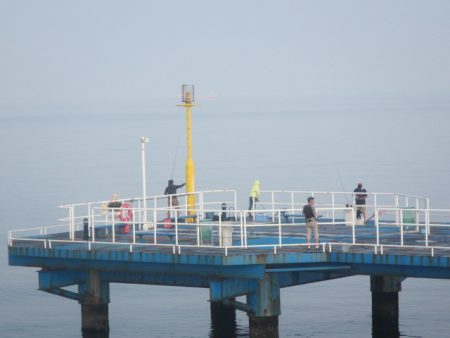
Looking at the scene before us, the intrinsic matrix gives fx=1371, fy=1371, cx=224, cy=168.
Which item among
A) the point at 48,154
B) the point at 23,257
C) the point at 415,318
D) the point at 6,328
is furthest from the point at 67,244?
the point at 48,154

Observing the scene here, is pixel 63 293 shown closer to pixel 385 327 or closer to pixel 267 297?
pixel 267 297

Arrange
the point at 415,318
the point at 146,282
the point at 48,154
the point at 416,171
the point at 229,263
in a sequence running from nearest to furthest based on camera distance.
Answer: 1. the point at 229,263
2. the point at 146,282
3. the point at 415,318
4. the point at 416,171
5. the point at 48,154

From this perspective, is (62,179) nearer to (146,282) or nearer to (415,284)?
(415,284)

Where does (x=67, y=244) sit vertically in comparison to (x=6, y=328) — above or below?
above

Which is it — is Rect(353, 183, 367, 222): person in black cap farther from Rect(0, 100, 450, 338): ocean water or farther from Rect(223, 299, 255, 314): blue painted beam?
Rect(223, 299, 255, 314): blue painted beam

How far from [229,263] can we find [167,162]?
115 metres

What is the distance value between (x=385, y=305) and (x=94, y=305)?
35.9 ft

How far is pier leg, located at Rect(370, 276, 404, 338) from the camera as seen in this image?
47781 mm

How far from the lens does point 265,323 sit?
130 ft

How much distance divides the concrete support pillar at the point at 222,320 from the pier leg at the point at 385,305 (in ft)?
16.7

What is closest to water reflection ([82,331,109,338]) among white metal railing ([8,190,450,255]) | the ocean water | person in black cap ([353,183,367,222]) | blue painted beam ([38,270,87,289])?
blue painted beam ([38,270,87,289])

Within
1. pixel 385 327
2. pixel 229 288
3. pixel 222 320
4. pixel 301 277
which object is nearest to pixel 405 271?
pixel 301 277

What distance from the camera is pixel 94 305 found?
43.7m

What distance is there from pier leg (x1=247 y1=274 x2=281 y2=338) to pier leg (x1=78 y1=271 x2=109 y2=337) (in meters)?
5.86
